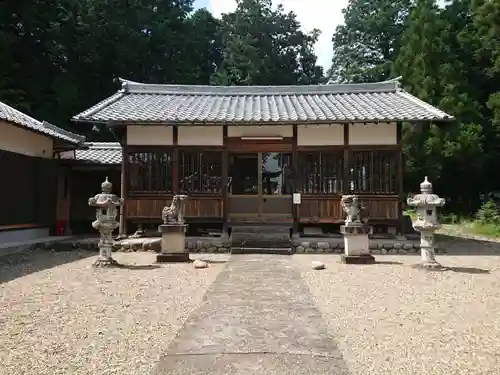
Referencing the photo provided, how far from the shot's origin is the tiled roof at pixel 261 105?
42.2 feet

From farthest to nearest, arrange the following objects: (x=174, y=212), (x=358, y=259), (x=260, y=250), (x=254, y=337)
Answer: (x=260, y=250) → (x=174, y=212) → (x=358, y=259) → (x=254, y=337)

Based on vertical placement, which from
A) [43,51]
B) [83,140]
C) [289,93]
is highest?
[43,51]

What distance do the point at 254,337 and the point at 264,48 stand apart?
36.3m

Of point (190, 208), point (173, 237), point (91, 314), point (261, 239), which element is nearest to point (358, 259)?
point (261, 239)

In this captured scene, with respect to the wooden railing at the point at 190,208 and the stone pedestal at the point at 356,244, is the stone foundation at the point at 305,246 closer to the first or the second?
the wooden railing at the point at 190,208

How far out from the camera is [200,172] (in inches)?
530

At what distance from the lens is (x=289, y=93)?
17.5m

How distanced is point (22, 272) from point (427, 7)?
72.1 ft

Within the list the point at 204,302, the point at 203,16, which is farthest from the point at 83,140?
the point at 203,16

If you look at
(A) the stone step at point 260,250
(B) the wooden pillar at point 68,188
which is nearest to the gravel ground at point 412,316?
(A) the stone step at point 260,250

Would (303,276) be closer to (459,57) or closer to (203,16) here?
(459,57)

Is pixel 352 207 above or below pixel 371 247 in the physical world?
above

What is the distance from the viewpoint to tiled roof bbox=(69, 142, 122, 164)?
1645cm

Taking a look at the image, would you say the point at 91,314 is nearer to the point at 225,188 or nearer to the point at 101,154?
the point at 225,188
